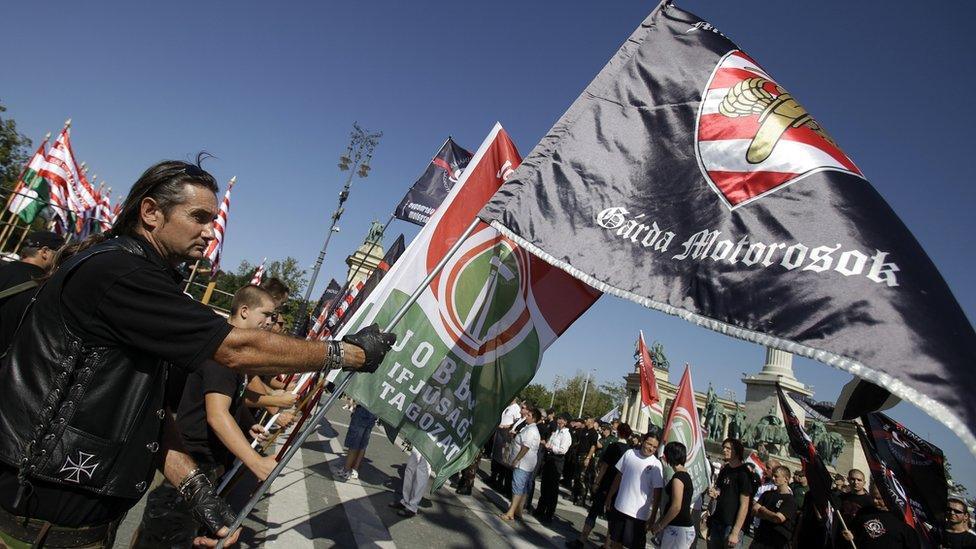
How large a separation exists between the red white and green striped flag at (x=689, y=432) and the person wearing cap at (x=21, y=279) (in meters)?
8.35

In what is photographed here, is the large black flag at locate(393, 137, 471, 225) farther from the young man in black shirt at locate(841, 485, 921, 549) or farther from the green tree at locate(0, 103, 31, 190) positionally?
the green tree at locate(0, 103, 31, 190)

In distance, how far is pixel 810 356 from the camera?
70.3 inches

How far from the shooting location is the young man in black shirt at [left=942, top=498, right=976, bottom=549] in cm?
578

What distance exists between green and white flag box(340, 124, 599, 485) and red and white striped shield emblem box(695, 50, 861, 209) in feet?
4.88

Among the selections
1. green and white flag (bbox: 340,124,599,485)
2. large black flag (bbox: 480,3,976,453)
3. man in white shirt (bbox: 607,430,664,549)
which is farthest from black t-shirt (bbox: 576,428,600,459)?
large black flag (bbox: 480,3,976,453)

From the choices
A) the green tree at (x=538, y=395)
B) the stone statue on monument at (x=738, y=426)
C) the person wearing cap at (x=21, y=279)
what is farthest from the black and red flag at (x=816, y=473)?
the green tree at (x=538, y=395)

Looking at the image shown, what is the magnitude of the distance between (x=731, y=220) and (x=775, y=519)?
6.37 m

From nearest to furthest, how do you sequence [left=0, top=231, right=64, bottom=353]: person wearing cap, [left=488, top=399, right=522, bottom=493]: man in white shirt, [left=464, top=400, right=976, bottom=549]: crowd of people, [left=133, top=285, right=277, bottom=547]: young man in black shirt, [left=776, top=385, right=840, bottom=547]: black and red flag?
[left=0, top=231, right=64, bottom=353]: person wearing cap, [left=133, top=285, right=277, bottom=547]: young man in black shirt, [left=776, top=385, right=840, bottom=547]: black and red flag, [left=464, top=400, right=976, bottom=549]: crowd of people, [left=488, top=399, right=522, bottom=493]: man in white shirt

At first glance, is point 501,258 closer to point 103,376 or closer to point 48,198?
point 103,376

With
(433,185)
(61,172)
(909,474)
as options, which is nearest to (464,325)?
(909,474)

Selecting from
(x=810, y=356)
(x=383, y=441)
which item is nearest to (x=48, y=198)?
(x=383, y=441)

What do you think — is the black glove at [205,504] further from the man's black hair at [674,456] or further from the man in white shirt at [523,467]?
the man in white shirt at [523,467]

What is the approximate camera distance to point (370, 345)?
2172 mm

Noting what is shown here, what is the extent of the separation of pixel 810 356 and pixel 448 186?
917 cm
